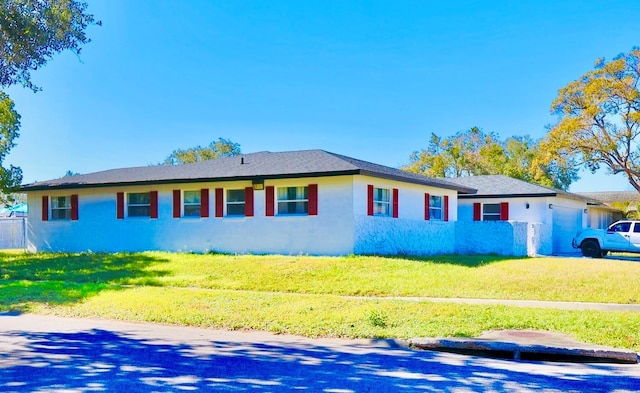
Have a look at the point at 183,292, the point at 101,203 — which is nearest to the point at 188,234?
the point at 101,203

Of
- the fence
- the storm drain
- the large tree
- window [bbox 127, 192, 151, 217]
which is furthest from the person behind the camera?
the fence

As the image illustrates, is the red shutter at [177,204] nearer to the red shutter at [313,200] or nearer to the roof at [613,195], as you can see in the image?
the red shutter at [313,200]

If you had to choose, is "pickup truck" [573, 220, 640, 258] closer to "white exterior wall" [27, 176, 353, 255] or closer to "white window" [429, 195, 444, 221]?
"white window" [429, 195, 444, 221]

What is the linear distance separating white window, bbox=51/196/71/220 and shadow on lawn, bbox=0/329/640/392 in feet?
60.1

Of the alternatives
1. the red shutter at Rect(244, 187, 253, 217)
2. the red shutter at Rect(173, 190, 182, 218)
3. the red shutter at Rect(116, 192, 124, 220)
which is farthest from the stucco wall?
the red shutter at Rect(116, 192, 124, 220)

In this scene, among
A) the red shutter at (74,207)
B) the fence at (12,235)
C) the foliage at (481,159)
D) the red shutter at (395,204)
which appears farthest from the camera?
the foliage at (481,159)

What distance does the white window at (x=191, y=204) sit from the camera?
920 inches

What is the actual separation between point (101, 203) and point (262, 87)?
34.9 feet

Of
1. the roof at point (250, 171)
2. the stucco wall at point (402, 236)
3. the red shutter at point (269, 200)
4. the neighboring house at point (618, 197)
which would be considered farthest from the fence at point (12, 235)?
the neighboring house at point (618, 197)

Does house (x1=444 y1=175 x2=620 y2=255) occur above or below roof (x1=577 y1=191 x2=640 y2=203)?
below

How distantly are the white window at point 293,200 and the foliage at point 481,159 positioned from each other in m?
27.7

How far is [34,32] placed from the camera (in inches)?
550

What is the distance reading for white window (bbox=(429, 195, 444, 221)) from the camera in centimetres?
2630

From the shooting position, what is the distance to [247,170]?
22484 mm
